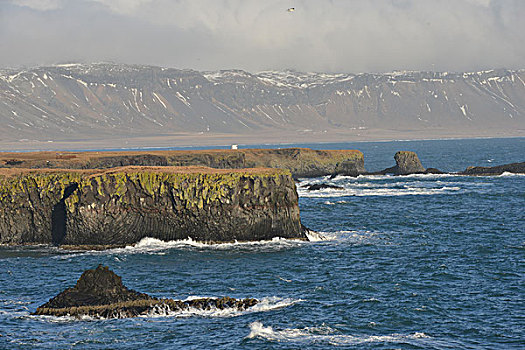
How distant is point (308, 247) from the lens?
5681 centimetres

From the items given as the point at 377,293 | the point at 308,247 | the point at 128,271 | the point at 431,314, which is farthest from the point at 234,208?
the point at 431,314

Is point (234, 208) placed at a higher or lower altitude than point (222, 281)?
higher

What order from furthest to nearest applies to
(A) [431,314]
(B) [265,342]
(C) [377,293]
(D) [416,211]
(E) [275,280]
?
(D) [416,211] → (E) [275,280] → (C) [377,293] → (A) [431,314] → (B) [265,342]

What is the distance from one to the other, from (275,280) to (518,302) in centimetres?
1487

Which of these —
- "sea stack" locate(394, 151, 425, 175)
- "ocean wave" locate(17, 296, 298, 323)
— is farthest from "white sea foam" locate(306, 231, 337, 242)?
"sea stack" locate(394, 151, 425, 175)

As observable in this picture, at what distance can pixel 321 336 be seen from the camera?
112 feet

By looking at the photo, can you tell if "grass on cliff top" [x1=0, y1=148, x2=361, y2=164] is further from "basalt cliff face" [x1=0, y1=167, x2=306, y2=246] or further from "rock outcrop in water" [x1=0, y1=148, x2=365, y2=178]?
"basalt cliff face" [x1=0, y1=167, x2=306, y2=246]

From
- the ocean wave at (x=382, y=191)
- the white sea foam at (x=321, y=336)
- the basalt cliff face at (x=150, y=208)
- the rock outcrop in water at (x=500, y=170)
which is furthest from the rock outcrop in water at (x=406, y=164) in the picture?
the white sea foam at (x=321, y=336)

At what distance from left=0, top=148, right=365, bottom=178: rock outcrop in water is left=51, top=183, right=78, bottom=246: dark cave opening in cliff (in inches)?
1478

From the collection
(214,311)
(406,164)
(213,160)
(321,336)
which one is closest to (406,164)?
(406,164)

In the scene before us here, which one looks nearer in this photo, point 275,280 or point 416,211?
point 275,280

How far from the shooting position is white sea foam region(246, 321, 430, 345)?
33.3m

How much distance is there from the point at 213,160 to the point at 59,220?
63490mm

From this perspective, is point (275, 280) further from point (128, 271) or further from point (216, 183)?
point (216, 183)
